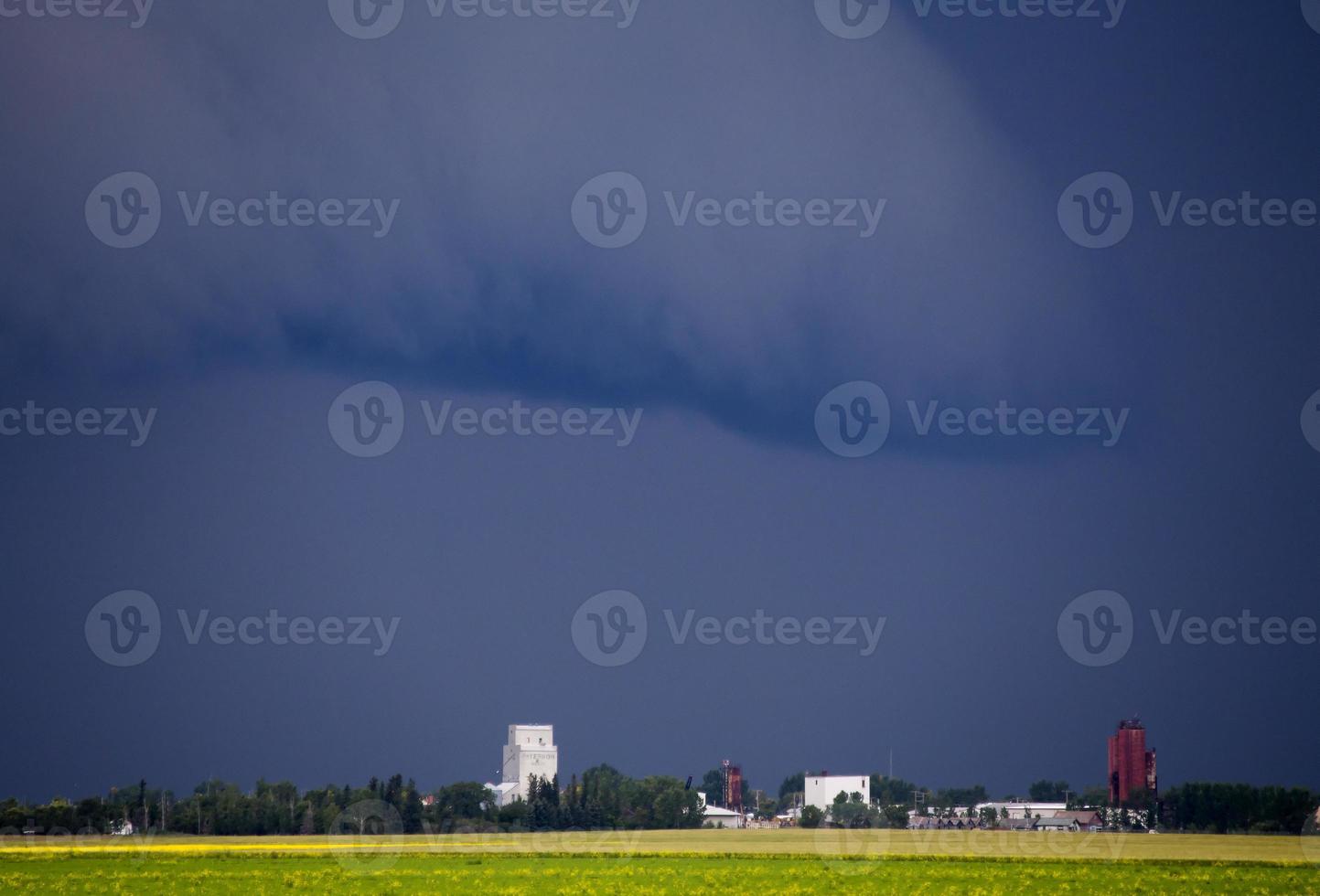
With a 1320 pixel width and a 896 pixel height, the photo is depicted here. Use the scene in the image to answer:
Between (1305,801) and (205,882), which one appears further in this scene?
(1305,801)

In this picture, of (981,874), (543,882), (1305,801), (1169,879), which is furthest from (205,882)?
(1305,801)

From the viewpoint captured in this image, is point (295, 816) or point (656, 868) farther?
point (295, 816)

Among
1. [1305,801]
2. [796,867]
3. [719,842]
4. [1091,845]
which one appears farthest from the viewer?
[1305,801]

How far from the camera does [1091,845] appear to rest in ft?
398

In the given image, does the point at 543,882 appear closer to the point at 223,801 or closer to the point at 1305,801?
the point at 223,801

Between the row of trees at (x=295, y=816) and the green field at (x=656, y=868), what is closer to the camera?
the green field at (x=656, y=868)

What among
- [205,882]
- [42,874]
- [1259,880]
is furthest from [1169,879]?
[42,874]

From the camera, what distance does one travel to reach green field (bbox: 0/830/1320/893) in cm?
6938

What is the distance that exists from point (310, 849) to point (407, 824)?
74965 mm

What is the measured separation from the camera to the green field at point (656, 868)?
228 ft

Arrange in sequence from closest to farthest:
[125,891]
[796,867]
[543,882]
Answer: [125,891], [543,882], [796,867]

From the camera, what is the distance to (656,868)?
285 ft

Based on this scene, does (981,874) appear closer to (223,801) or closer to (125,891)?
(125,891)

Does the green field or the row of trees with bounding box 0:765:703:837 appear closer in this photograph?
the green field
